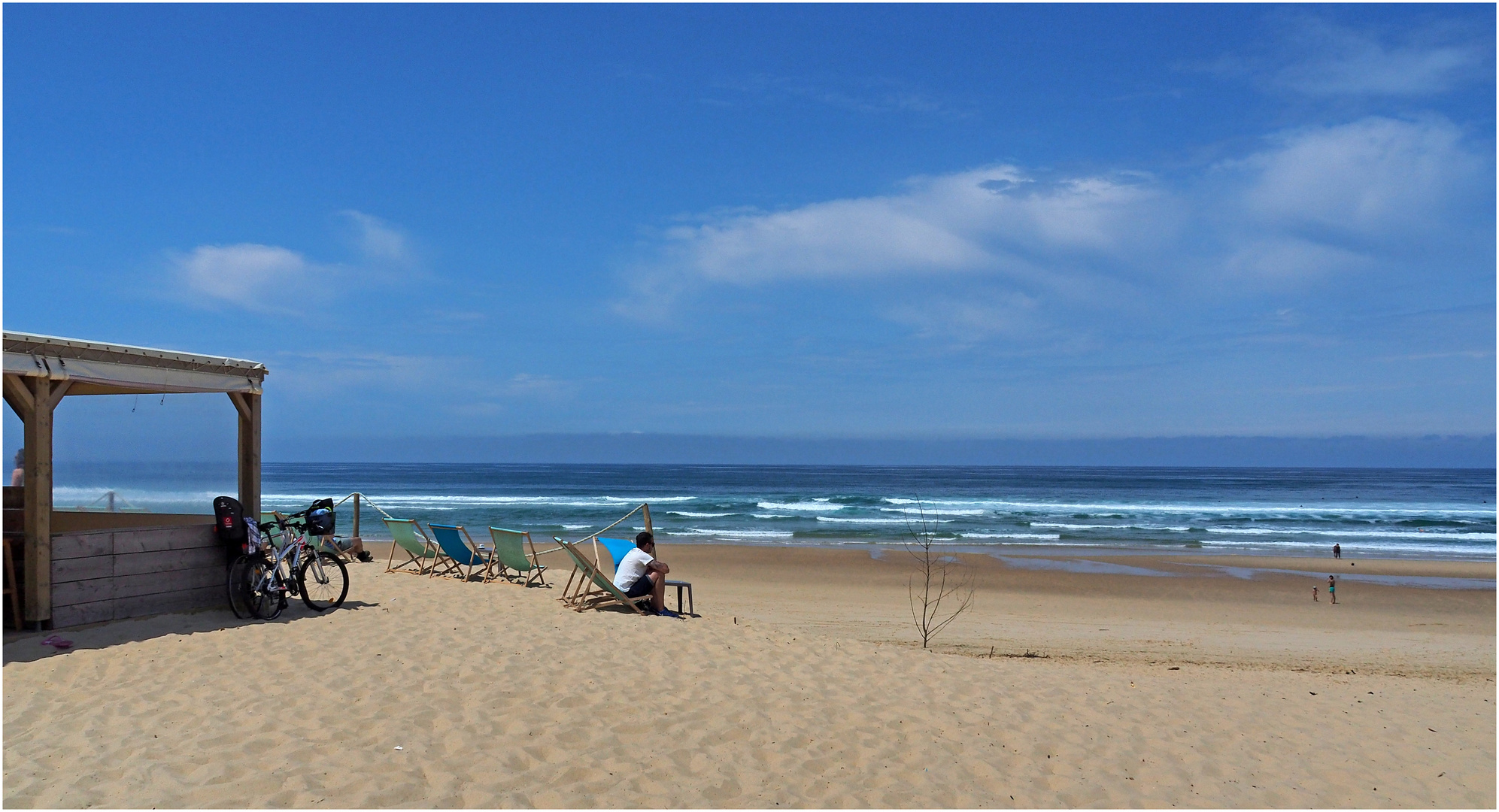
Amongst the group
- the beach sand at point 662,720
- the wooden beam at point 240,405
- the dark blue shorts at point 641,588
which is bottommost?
the beach sand at point 662,720

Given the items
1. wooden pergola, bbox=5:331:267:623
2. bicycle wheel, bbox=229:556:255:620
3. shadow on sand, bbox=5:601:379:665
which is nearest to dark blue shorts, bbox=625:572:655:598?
shadow on sand, bbox=5:601:379:665

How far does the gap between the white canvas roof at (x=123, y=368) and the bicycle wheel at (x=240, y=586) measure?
1.39 metres

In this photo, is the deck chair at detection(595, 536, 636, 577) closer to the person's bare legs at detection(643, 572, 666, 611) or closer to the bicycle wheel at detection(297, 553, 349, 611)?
the person's bare legs at detection(643, 572, 666, 611)

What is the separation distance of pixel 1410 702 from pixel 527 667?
6.32m

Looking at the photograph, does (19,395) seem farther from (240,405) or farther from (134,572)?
(240,405)

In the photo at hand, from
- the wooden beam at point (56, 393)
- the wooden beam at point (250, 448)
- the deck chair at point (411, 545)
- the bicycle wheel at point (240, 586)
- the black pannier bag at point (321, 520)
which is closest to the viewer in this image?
the wooden beam at point (56, 393)

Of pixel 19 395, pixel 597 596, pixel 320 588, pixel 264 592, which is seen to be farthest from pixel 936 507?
pixel 19 395

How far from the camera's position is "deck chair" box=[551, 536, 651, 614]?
26.1 feet

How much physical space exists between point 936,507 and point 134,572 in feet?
110

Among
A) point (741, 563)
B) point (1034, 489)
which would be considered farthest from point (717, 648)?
point (1034, 489)

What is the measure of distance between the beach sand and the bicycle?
0.60ft

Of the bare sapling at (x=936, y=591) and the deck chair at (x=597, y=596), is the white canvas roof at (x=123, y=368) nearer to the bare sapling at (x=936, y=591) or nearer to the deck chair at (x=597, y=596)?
the deck chair at (x=597, y=596)

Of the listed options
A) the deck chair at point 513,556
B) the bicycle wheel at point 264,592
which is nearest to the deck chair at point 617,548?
the deck chair at point 513,556

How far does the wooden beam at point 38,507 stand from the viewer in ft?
18.8
